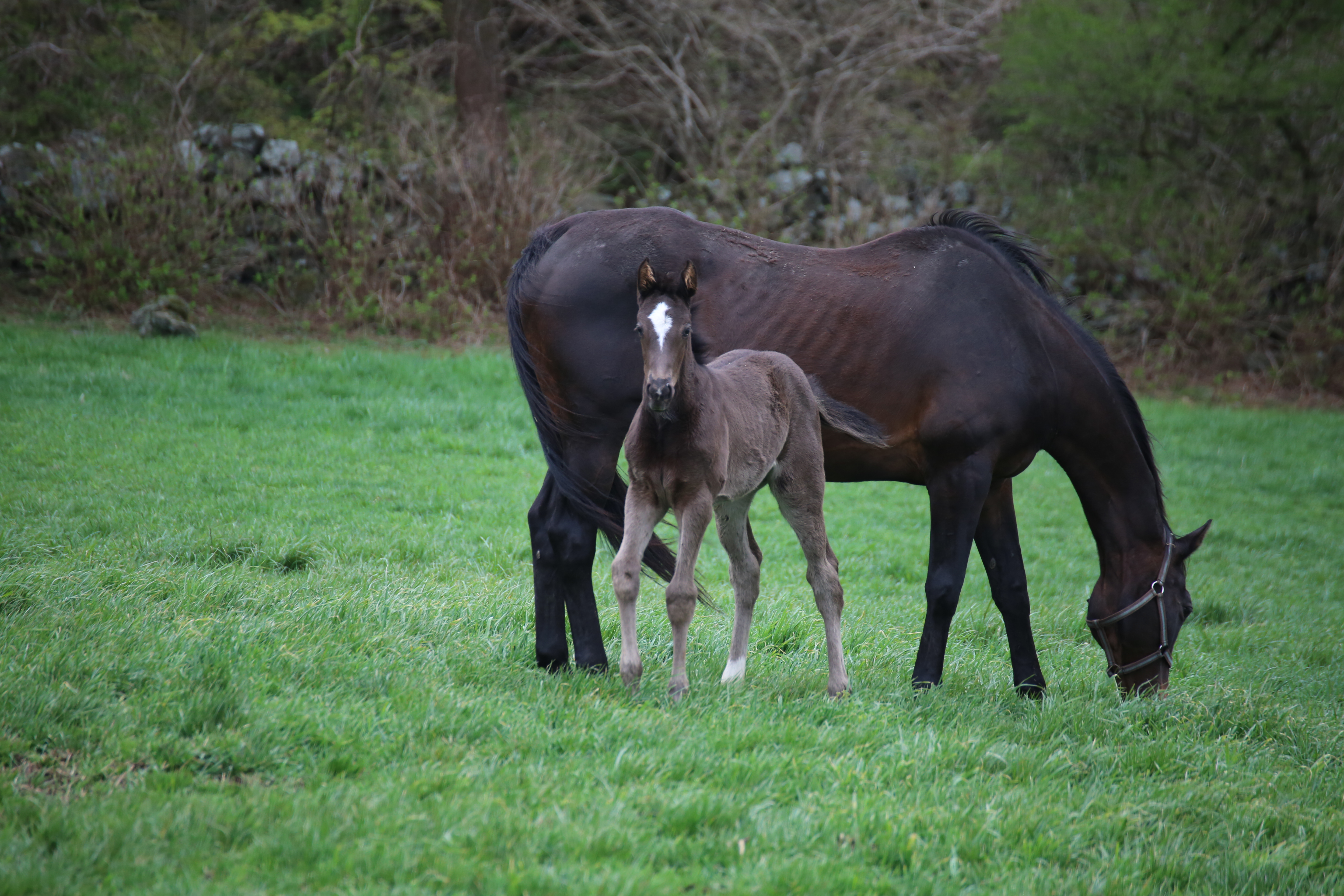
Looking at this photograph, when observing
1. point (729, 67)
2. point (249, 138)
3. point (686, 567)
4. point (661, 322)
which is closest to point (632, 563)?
point (686, 567)

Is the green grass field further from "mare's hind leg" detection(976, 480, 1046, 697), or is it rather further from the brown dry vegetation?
the brown dry vegetation

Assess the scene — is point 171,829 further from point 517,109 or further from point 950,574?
point 517,109

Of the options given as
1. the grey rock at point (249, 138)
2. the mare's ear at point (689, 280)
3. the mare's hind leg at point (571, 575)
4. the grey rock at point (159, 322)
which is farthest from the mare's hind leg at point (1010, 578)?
the grey rock at point (249, 138)

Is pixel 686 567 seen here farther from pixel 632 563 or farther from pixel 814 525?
pixel 814 525

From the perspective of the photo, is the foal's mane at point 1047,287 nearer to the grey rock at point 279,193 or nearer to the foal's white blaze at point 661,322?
the foal's white blaze at point 661,322

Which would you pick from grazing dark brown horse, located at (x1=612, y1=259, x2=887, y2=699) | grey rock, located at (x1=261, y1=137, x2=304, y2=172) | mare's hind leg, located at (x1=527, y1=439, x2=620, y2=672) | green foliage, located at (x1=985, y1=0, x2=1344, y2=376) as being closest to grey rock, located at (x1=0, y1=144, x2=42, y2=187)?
grey rock, located at (x1=261, y1=137, x2=304, y2=172)

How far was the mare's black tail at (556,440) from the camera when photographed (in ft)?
15.0

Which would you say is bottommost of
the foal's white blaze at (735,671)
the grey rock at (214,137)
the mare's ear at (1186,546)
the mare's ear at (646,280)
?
the foal's white blaze at (735,671)

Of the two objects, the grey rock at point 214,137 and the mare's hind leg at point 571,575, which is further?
the grey rock at point 214,137

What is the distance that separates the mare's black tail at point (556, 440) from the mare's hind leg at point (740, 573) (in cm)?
26

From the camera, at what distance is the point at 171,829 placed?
111 inches

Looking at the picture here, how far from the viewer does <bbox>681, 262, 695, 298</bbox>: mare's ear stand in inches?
151

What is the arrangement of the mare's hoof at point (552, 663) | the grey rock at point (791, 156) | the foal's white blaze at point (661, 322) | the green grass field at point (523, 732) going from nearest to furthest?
1. the green grass field at point (523, 732)
2. the foal's white blaze at point (661, 322)
3. the mare's hoof at point (552, 663)
4. the grey rock at point (791, 156)

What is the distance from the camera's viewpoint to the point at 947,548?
15.9 feet
